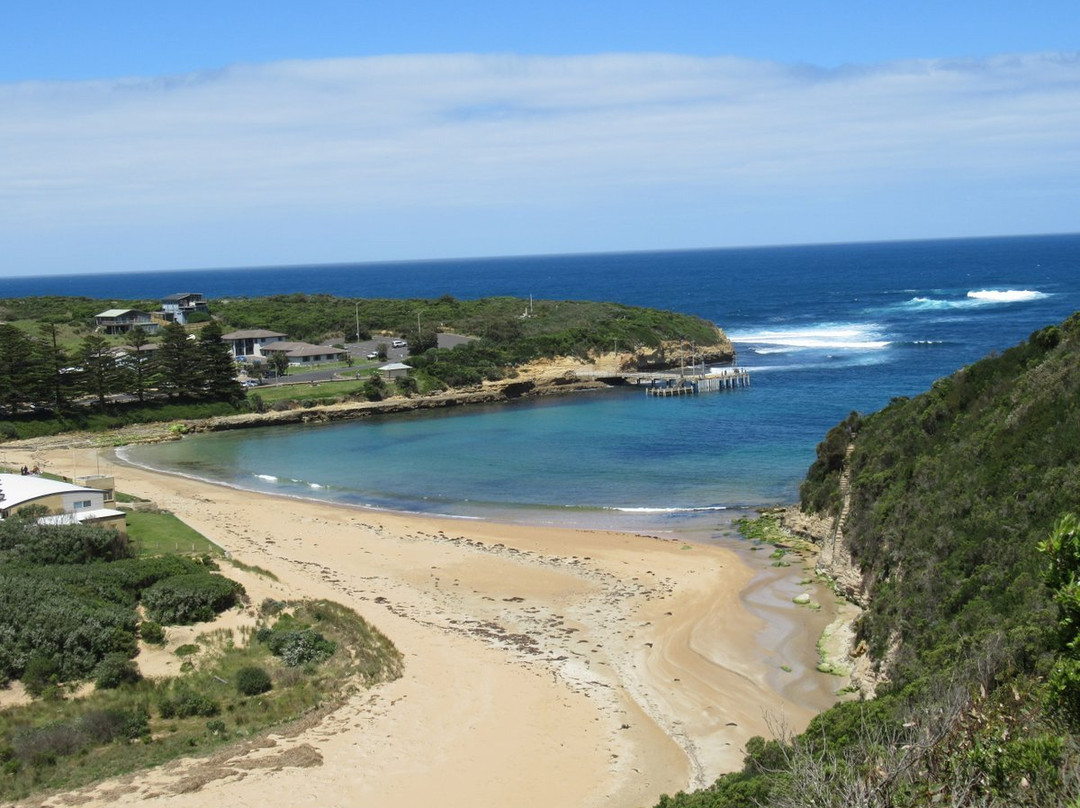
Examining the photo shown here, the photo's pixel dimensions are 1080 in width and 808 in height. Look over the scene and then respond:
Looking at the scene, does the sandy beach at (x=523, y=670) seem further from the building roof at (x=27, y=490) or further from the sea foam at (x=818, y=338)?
the sea foam at (x=818, y=338)

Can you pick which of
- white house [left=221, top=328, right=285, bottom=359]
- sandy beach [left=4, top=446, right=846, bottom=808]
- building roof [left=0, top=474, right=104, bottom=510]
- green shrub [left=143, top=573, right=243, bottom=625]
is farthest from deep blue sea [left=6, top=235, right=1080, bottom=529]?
green shrub [left=143, top=573, right=243, bottom=625]

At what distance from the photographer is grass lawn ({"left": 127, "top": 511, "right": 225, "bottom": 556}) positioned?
2805 centimetres

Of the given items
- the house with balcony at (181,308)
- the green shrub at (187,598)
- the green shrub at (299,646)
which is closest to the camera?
the green shrub at (299,646)

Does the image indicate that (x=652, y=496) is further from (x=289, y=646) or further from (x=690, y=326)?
(x=690, y=326)

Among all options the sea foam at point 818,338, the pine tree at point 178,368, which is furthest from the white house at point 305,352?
the sea foam at point 818,338

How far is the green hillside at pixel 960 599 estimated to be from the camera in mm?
8648

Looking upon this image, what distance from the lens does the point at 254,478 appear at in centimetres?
4550

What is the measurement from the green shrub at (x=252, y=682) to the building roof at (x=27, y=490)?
13661 mm

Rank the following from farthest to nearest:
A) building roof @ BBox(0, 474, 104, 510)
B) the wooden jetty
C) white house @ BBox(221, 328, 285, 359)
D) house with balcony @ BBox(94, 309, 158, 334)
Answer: house with balcony @ BBox(94, 309, 158, 334) < white house @ BBox(221, 328, 285, 359) < the wooden jetty < building roof @ BBox(0, 474, 104, 510)

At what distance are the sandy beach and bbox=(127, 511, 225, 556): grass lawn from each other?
3.74ft

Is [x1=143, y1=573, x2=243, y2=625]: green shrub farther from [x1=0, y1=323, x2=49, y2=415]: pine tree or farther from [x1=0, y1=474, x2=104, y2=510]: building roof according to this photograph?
[x1=0, y1=323, x2=49, y2=415]: pine tree

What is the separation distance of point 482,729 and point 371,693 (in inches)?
102

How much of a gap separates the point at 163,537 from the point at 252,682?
39.8ft

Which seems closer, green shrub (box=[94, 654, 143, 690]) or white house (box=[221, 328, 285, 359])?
green shrub (box=[94, 654, 143, 690])
